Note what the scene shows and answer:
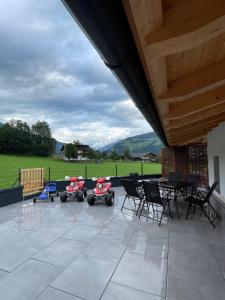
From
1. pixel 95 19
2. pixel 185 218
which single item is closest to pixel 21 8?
pixel 95 19

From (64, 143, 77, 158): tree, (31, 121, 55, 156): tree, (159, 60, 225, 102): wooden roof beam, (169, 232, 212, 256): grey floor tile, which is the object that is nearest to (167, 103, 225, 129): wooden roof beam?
(159, 60, 225, 102): wooden roof beam

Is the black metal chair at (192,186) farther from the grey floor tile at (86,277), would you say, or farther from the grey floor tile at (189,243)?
the grey floor tile at (86,277)

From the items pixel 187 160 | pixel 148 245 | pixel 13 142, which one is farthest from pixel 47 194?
pixel 13 142

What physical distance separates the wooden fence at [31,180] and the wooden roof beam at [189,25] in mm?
6812

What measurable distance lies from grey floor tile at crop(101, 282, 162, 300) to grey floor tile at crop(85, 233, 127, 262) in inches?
23.0

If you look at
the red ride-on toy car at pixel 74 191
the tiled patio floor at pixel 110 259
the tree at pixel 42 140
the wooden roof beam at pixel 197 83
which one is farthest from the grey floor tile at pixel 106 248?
the tree at pixel 42 140

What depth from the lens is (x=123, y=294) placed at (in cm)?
202

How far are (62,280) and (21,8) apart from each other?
3.12 metres

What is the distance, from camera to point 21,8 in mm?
2176

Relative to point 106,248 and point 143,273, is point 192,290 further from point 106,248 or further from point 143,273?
point 106,248

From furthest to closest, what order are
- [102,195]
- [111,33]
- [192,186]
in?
[192,186]
[102,195]
[111,33]

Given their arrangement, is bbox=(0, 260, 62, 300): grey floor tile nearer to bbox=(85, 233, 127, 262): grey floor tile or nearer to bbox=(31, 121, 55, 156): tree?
bbox=(85, 233, 127, 262): grey floor tile

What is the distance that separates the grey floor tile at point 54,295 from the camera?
1.95 metres

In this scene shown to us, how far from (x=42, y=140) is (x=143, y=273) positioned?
55671 millimetres
